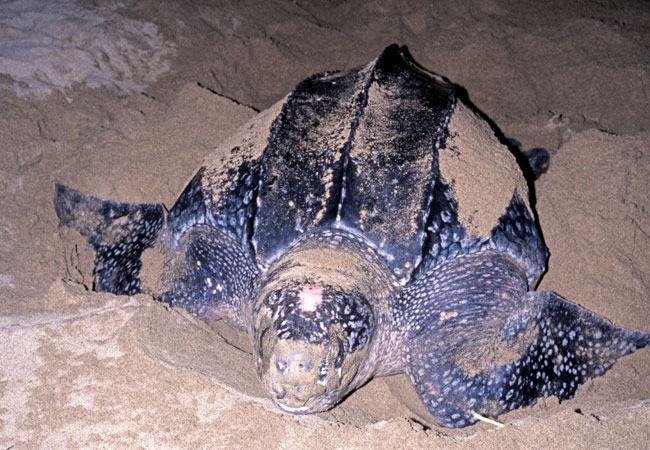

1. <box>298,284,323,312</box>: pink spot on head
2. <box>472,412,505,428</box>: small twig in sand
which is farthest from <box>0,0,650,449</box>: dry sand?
<box>298,284,323,312</box>: pink spot on head

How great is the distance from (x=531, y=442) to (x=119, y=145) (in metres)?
2.88

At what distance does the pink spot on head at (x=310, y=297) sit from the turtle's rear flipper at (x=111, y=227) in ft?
3.65

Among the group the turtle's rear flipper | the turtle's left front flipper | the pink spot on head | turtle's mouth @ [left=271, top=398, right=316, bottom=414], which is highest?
the pink spot on head

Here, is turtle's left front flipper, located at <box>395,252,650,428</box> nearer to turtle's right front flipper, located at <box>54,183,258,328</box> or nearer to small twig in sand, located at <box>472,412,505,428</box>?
small twig in sand, located at <box>472,412,505,428</box>

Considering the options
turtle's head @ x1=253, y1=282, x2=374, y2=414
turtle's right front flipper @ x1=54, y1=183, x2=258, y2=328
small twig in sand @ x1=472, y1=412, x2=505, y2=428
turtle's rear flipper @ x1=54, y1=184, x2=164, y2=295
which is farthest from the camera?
turtle's rear flipper @ x1=54, y1=184, x2=164, y2=295

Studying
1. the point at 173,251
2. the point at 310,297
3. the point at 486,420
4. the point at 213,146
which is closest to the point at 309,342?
the point at 310,297

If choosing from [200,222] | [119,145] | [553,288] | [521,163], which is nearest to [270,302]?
[200,222]

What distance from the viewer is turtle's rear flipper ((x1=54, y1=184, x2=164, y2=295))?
8.68ft

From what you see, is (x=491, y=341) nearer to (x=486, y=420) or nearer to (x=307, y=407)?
(x=486, y=420)

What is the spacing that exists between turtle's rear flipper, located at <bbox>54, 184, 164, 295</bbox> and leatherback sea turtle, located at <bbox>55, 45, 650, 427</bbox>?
0.02 meters

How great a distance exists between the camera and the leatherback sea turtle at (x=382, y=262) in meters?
2.02

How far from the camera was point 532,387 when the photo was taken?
216 cm

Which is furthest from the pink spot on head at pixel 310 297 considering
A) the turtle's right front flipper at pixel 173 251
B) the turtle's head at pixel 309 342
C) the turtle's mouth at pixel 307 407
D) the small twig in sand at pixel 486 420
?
the small twig in sand at pixel 486 420

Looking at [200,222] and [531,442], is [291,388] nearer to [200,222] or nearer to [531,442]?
[531,442]
